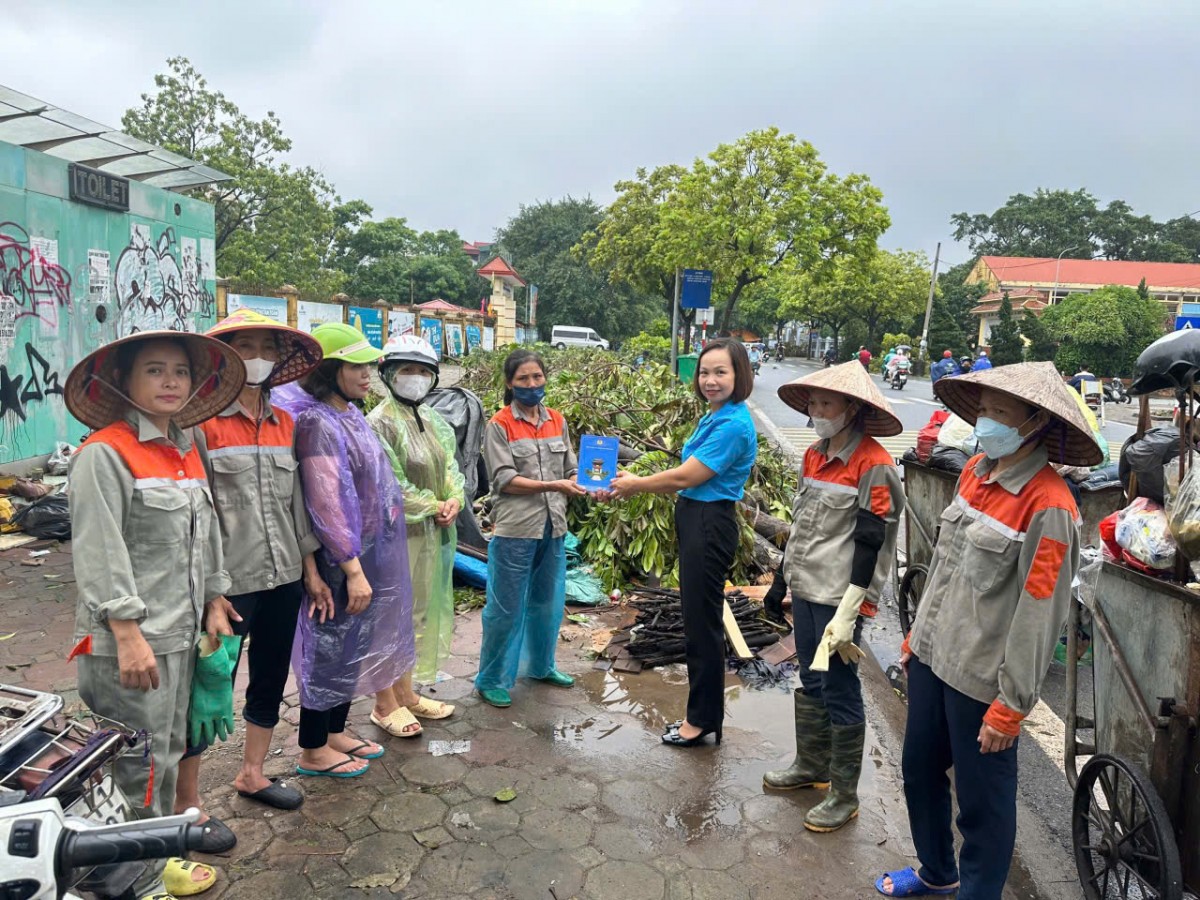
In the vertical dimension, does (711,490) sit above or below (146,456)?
below

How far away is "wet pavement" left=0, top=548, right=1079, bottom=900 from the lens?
267 cm

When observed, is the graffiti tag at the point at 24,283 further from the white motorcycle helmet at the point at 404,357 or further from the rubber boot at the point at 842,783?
the rubber boot at the point at 842,783

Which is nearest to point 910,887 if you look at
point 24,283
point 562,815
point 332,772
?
point 562,815

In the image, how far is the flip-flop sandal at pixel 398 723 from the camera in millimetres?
3604

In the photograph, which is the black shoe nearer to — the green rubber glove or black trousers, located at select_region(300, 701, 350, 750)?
black trousers, located at select_region(300, 701, 350, 750)

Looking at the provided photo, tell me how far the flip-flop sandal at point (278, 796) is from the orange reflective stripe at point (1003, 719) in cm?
254

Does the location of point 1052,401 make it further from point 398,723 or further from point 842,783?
point 398,723

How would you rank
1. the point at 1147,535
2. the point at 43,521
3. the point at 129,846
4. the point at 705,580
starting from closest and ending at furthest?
the point at 129,846 < the point at 1147,535 < the point at 705,580 < the point at 43,521

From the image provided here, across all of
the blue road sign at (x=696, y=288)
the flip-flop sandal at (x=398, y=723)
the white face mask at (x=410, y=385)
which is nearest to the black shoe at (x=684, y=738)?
the flip-flop sandal at (x=398, y=723)

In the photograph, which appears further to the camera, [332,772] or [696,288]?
[696,288]

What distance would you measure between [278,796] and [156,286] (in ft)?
27.5

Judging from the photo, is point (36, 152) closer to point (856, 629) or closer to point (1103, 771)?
point (856, 629)

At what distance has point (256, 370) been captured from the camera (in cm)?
266

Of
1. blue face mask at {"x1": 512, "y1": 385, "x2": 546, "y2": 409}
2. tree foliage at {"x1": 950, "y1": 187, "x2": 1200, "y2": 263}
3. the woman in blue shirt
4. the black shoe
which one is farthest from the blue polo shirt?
tree foliage at {"x1": 950, "y1": 187, "x2": 1200, "y2": 263}
